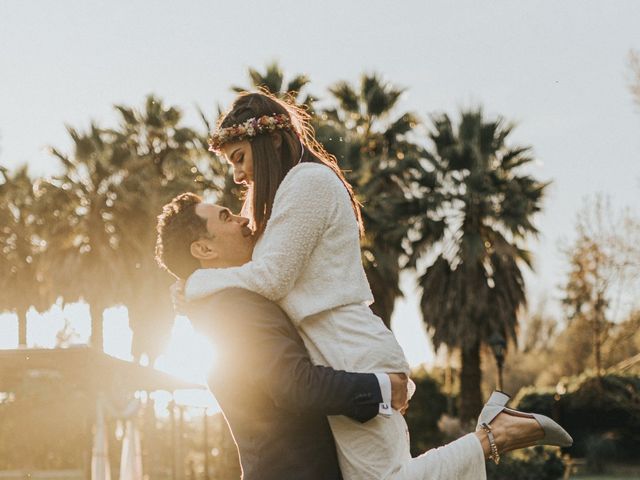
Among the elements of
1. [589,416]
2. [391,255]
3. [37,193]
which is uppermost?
[37,193]

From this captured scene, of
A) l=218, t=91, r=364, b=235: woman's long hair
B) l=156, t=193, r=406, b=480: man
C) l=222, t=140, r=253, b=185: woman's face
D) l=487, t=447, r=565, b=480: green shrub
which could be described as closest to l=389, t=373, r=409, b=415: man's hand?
l=156, t=193, r=406, b=480: man

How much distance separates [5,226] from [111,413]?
22007 millimetres

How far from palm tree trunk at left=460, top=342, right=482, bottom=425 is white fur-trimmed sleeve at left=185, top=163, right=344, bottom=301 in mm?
24466

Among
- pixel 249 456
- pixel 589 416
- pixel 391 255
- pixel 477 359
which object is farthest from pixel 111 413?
pixel 589 416

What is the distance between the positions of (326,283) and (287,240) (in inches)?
5.8

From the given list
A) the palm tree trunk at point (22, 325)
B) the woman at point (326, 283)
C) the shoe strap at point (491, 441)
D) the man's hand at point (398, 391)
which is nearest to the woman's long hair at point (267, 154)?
the woman at point (326, 283)

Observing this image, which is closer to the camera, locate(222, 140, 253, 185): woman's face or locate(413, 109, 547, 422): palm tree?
locate(222, 140, 253, 185): woman's face

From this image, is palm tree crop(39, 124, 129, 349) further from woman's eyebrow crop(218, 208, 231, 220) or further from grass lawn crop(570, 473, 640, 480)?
woman's eyebrow crop(218, 208, 231, 220)

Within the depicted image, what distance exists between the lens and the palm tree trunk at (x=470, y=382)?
87.9ft

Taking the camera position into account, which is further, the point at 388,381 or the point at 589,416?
the point at 589,416

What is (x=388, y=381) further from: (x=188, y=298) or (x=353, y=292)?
(x=188, y=298)

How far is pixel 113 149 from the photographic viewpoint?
2650 centimetres

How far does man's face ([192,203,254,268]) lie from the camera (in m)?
2.66

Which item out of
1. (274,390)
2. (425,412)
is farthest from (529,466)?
(274,390)
